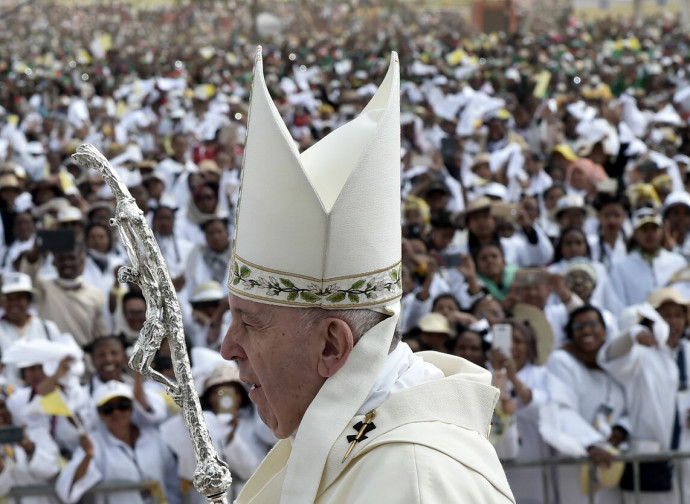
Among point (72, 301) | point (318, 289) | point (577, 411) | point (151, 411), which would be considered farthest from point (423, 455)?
point (72, 301)

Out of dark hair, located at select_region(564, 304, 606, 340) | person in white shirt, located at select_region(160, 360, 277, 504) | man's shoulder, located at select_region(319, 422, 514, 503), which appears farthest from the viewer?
dark hair, located at select_region(564, 304, 606, 340)

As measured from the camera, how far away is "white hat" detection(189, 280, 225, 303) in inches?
277

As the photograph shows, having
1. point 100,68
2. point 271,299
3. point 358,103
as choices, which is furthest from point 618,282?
point 100,68

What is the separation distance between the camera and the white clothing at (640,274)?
794 centimetres

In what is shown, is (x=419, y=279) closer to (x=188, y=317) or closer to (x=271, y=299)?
(x=188, y=317)

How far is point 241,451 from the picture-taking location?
5.43 meters

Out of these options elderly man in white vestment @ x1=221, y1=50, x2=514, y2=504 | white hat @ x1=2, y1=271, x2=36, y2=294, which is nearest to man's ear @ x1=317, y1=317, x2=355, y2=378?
elderly man in white vestment @ x1=221, y1=50, x2=514, y2=504

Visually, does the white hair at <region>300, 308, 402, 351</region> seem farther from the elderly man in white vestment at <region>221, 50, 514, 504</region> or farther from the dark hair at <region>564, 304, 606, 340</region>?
the dark hair at <region>564, 304, 606, 340</region>

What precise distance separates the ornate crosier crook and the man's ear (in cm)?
25

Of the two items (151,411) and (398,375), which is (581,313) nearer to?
(151,411)

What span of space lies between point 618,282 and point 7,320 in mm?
3909

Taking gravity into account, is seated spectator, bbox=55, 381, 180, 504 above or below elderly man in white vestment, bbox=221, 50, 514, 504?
below

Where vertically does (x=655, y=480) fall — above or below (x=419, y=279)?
below

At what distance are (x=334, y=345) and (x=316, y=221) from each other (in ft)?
0.72
